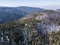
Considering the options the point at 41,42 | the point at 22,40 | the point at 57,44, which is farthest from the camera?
the point at 22,40

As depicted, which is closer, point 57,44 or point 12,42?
point 57,44

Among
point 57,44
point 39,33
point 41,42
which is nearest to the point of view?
point 57,44

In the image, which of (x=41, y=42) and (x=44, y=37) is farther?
(x=44, y=37)

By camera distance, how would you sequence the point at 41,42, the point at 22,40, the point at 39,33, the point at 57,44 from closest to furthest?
the point at 57,44 → the point at 41,42 → the point at 22,40 → the point at 39,33

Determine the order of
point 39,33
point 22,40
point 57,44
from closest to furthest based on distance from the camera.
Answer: point 57,44 < point 22,40 < point 39,33

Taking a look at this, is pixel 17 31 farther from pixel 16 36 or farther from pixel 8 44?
pixel 8 44

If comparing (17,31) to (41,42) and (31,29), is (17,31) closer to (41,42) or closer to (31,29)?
(31,29)

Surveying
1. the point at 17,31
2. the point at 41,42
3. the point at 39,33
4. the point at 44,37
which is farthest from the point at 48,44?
the point at 17,31

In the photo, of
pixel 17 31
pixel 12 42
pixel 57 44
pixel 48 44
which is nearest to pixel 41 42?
pixel 48 44
